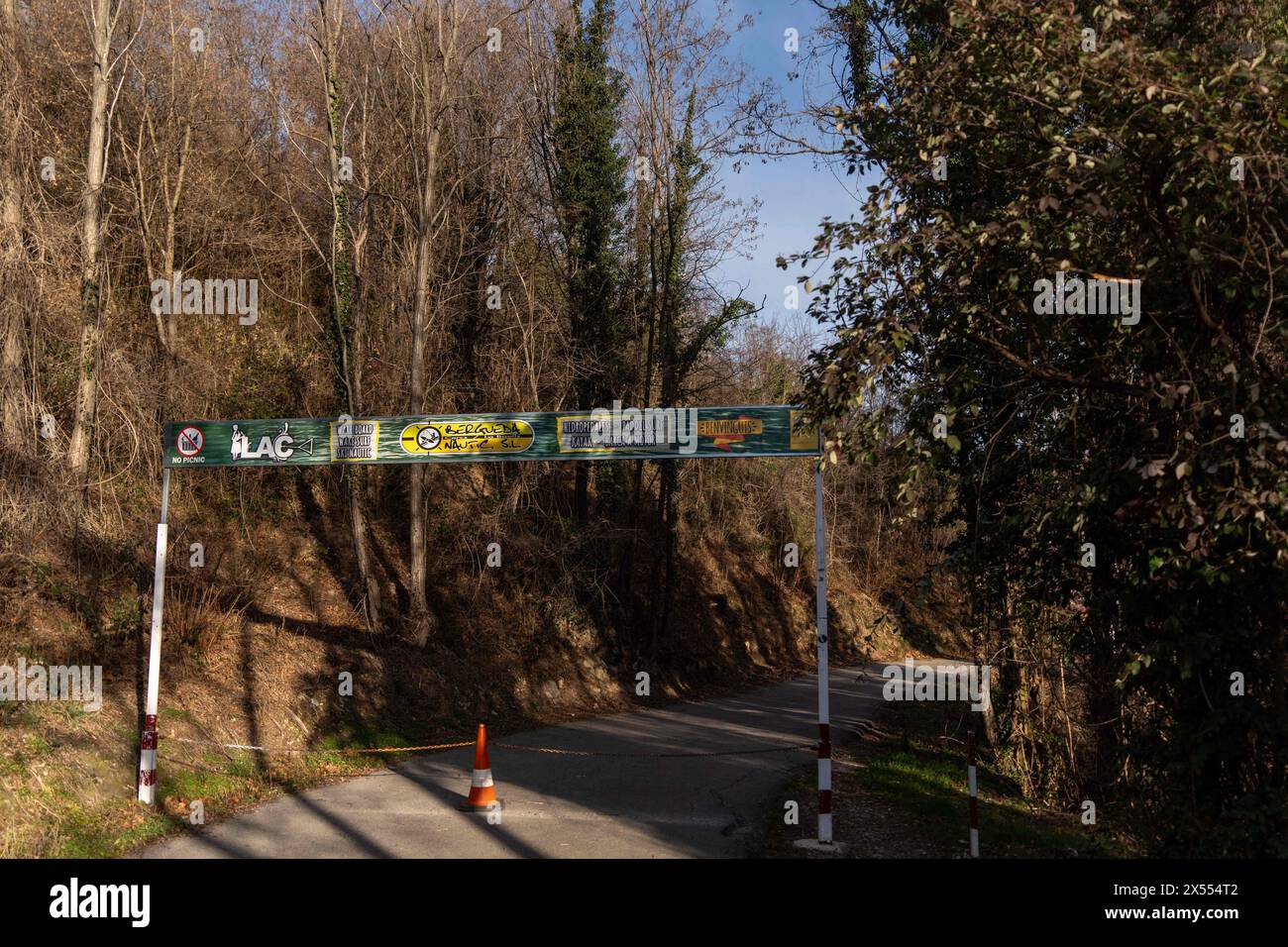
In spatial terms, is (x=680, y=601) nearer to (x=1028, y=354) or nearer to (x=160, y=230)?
(x=160, y=230)

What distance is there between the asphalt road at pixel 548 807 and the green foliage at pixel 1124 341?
159 inches

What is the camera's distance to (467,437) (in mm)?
11672

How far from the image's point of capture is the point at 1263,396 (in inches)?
253

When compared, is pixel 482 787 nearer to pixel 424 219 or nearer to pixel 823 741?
pixel 823 741

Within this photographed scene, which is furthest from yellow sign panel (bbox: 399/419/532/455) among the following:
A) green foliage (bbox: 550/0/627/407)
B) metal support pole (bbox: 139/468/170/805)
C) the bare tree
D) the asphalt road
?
green foliage (bbox: 550/0/627/407)

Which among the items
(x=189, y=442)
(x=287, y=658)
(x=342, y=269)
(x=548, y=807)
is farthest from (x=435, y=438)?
(x=342, y=269)

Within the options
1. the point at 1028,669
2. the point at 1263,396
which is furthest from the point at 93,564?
the point at 1263,396

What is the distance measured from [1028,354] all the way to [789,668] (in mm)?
24005

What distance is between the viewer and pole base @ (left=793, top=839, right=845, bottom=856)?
9414mm

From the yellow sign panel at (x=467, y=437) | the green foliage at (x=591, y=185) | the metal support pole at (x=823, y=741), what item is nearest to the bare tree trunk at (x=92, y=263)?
the yellow sign panel at (x=467, y=437)

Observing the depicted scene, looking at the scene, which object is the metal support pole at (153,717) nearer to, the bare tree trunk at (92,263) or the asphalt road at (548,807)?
the asphalt road at (548,807)

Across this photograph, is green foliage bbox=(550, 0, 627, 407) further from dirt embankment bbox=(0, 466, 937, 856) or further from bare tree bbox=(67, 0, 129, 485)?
bare tree bbox=(67, 0, 129, 485)

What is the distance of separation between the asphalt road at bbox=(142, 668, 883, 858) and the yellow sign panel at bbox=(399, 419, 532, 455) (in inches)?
156

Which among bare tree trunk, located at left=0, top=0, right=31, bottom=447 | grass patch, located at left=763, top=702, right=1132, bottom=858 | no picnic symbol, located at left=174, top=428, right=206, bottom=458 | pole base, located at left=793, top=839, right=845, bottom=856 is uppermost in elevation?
bare tree trunk, located at left=0, top=0, right=31, bottom=447
